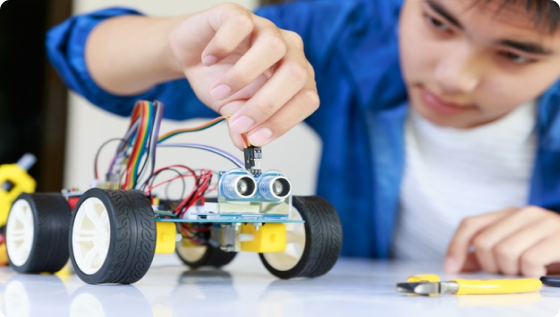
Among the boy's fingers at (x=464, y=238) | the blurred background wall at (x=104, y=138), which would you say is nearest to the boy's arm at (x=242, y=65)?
the boy's fingers at (x=464, y=238)

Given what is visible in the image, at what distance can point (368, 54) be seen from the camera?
1376mm

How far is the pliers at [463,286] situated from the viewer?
0.59 m

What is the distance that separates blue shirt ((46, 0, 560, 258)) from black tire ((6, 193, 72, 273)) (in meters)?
0.50

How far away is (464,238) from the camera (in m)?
0.95

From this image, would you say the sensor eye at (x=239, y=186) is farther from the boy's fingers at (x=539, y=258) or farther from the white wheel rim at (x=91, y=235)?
the boy's fingers at (x=539, y=258)

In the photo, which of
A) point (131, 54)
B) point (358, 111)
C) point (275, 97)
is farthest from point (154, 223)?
point (358, 111)

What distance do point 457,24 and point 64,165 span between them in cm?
161

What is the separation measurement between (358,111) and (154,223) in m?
0.82

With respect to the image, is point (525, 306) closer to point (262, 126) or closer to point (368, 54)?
point (262, 126)

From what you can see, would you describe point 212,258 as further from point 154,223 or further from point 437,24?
point 437,24

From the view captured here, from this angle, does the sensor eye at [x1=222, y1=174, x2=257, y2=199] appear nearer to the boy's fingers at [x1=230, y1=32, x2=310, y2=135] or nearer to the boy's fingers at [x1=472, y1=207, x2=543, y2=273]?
the boy's fingers at [x1=230, y1=32, x2=310, y2=135]

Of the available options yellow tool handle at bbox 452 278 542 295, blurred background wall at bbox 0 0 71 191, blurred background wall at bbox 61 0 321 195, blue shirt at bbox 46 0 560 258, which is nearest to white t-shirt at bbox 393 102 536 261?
blue shirt at bbox 46 0 560 258

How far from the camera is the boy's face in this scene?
0.96m

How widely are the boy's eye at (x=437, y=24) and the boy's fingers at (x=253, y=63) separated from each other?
438 mm
